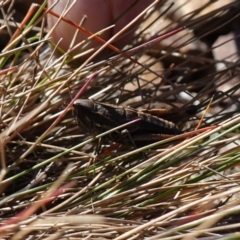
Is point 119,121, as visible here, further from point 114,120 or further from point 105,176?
point 105,176

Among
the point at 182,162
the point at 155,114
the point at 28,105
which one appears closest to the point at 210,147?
the point at 182,162

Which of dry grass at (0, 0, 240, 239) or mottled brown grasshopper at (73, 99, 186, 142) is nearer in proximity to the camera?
dry grass at (0, 0, 240, 239)

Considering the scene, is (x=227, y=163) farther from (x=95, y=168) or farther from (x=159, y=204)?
(x=95, y=168)

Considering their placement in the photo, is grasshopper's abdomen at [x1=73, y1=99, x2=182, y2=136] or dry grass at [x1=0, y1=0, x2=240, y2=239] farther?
grasshopper's abdomen at [x1=73, y1=99, x2=182, y2=136]

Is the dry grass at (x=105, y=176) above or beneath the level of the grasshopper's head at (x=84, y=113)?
beneath

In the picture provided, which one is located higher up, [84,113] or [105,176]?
[84,113]

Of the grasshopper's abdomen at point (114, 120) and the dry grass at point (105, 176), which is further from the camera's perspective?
the grasshopper's abdomen at point (114, 120)

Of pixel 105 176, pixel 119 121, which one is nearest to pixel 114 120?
pixel 119 121

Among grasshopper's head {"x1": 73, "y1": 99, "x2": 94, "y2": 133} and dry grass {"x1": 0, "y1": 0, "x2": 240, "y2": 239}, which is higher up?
grasshopper's head {"x1": 73, "y1": 99, "x2": 94, "y2": 133}
